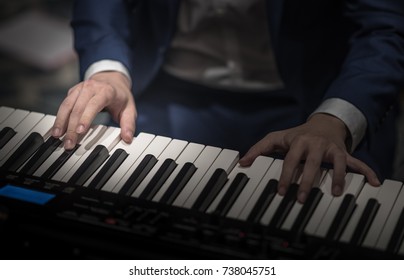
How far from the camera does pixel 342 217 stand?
48.3 inches

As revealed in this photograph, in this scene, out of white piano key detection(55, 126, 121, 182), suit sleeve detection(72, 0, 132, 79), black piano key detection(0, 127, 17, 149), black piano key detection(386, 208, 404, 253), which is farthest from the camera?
suit sleeve detection(72, 0, 132, 79)

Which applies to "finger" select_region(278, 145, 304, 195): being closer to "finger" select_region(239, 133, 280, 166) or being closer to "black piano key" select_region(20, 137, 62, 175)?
"finger" select_region(239, 133, 280, 166)

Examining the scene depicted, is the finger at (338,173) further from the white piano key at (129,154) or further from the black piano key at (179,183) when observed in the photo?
the white piano key at (129,154)

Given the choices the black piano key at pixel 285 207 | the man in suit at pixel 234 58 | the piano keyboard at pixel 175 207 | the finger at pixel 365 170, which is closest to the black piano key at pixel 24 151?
the piano keyboard at pixel 175 207

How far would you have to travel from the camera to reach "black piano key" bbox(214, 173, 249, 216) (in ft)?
4.15

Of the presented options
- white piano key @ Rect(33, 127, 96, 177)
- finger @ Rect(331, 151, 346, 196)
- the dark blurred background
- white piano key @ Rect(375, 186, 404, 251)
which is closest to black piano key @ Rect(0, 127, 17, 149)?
white piano key @ Rect(33, 127, 96, 177)

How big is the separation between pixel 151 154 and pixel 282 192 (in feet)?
0.92

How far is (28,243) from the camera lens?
1.25 meters

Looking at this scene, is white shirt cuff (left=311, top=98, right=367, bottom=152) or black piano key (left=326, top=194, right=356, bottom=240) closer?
black piano key (left=326, top=194, right=356, bottom=240)

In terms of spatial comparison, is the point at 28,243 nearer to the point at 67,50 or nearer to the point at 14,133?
the point at 14,133

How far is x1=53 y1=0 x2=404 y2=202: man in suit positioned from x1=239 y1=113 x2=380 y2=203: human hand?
0.67 feet

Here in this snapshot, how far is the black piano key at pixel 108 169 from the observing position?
1.34 m

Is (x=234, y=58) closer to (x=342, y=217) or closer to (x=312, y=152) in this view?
(x=312, y=152)

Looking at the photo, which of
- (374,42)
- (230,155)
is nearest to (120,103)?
(230,155)
